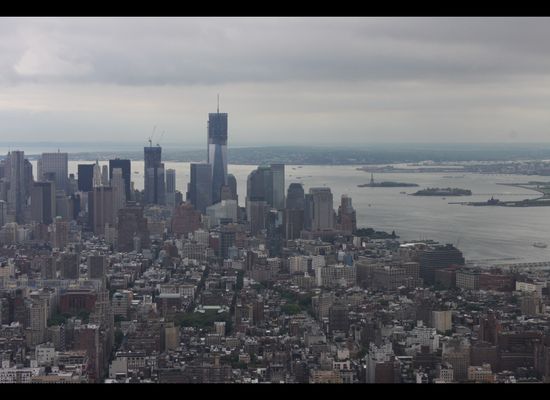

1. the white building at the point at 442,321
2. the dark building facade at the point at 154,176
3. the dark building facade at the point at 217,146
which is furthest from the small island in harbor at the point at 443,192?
the white building at the point at 442,321

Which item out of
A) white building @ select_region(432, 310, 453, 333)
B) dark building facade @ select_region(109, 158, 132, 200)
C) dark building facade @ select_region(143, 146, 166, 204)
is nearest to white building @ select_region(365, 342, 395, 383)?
white building @ select_region(432, 310, 453, 333)

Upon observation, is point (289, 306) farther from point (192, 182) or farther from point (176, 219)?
point (192, 182)

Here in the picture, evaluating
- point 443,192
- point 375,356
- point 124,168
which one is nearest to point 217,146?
point 124,168

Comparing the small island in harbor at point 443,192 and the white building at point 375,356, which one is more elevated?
the small island in harbor at point 443,192

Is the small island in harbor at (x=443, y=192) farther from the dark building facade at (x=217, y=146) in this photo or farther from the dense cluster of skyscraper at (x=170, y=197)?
the dark building facade at (x=217, y=146)

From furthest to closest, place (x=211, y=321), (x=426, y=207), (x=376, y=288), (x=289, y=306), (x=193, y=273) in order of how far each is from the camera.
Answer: (x=426, y=207) < (x=193, y=273) < (x=376, y=288) < (x=289, y=306) < (x=211, y=321)

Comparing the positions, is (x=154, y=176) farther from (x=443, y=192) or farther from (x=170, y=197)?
(x=443, y=192)

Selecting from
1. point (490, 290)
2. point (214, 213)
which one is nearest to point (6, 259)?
point (214, 213)

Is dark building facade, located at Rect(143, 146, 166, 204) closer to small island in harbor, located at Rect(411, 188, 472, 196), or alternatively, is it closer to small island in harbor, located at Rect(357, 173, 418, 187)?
small island in harbor, located at Rect(357, 173, 418, 187)
